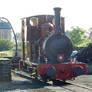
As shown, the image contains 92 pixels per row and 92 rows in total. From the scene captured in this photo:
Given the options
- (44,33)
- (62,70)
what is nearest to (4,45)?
(44,33)

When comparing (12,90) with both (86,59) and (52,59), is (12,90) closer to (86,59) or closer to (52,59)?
(52,59)

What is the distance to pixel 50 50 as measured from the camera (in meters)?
11.5

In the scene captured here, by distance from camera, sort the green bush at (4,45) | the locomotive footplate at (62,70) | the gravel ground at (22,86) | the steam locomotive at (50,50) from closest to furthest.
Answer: the gravel ground at (22,86)
the locomotive footplate at (62,70)
the steam locomotive at (50,50)
the green bush at (4,45)

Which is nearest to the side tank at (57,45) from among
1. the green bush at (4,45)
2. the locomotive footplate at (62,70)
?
the locomotive footplate at (62,70)

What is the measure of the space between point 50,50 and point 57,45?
0.39 meters

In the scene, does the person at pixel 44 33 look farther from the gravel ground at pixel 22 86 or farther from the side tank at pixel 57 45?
the gravel ground at pixel 22 86

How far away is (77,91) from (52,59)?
101 inches

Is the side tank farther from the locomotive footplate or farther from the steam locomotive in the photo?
the locomotive footplate

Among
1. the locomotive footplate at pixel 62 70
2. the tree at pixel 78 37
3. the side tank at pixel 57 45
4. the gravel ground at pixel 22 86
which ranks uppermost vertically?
the tree at pixel 78 37

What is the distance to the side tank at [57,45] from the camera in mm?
11375

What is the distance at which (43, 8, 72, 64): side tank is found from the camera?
11375 mm

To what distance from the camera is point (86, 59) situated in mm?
16312

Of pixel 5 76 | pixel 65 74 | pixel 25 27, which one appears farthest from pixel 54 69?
pixel 25 27

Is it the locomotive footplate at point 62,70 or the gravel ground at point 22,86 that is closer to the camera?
the gravel ground at point 22,86
